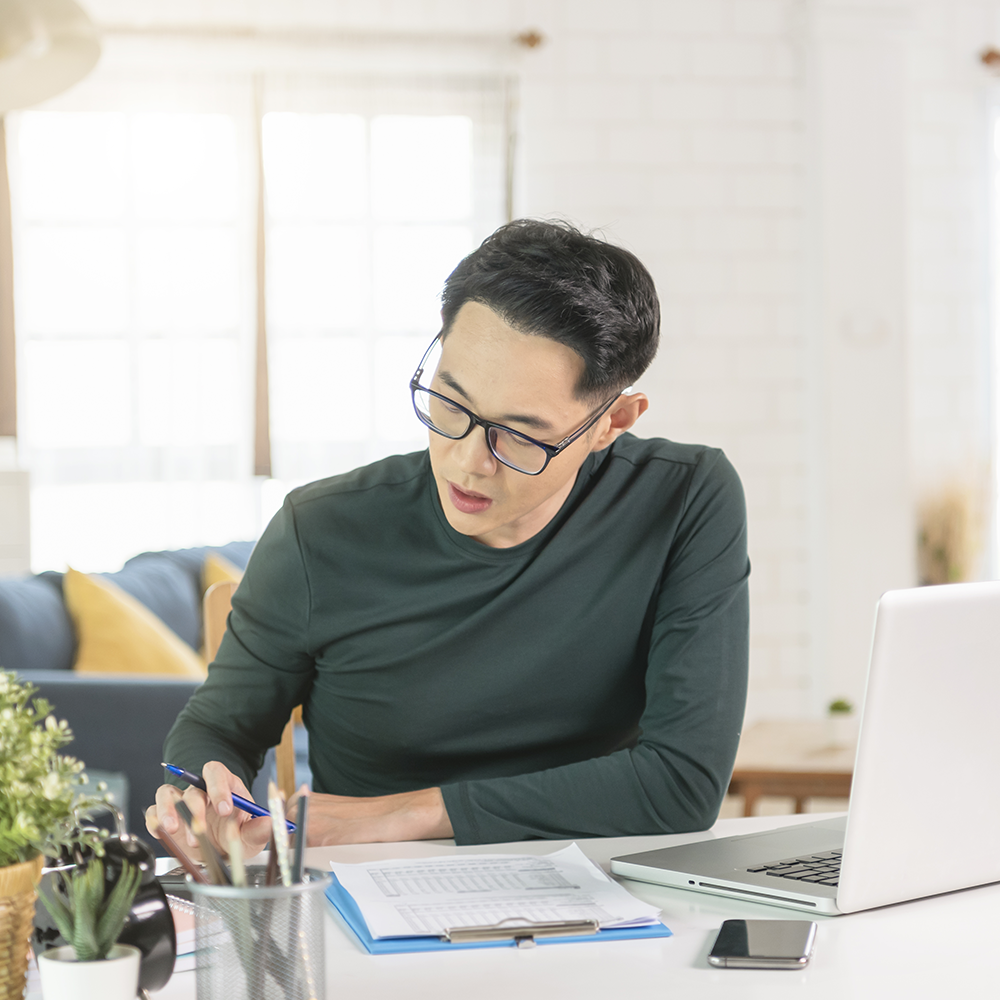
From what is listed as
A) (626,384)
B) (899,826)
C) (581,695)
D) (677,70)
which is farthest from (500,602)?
(677,70)

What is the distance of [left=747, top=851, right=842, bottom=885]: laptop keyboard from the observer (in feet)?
3.47

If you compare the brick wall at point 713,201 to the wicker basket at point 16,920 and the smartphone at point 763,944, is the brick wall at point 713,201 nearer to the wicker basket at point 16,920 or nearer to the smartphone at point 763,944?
the smartphone at point 763,944

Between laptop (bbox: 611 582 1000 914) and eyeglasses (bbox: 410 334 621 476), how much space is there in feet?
1.54

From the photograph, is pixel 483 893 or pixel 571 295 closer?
pixel 483 893

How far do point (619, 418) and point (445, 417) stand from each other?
234 mm

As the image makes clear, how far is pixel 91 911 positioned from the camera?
665mm

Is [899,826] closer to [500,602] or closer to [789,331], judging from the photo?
[500,602]

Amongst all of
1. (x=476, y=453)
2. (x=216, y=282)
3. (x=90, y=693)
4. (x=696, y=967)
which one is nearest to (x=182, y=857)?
(x=696, y=967)

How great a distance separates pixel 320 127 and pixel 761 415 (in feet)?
5.95

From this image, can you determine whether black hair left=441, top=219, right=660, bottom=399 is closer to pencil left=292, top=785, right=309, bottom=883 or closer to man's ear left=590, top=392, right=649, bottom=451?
man's ear left=590, top=392, right=649, bottom=451

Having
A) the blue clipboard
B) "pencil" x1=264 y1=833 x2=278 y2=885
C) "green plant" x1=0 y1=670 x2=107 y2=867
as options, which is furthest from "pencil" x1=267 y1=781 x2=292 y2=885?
the blue clipboard

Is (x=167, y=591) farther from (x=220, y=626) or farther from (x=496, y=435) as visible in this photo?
(x=496, y=435)

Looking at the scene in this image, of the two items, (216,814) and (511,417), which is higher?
(511,417)

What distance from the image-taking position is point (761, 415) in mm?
4258
